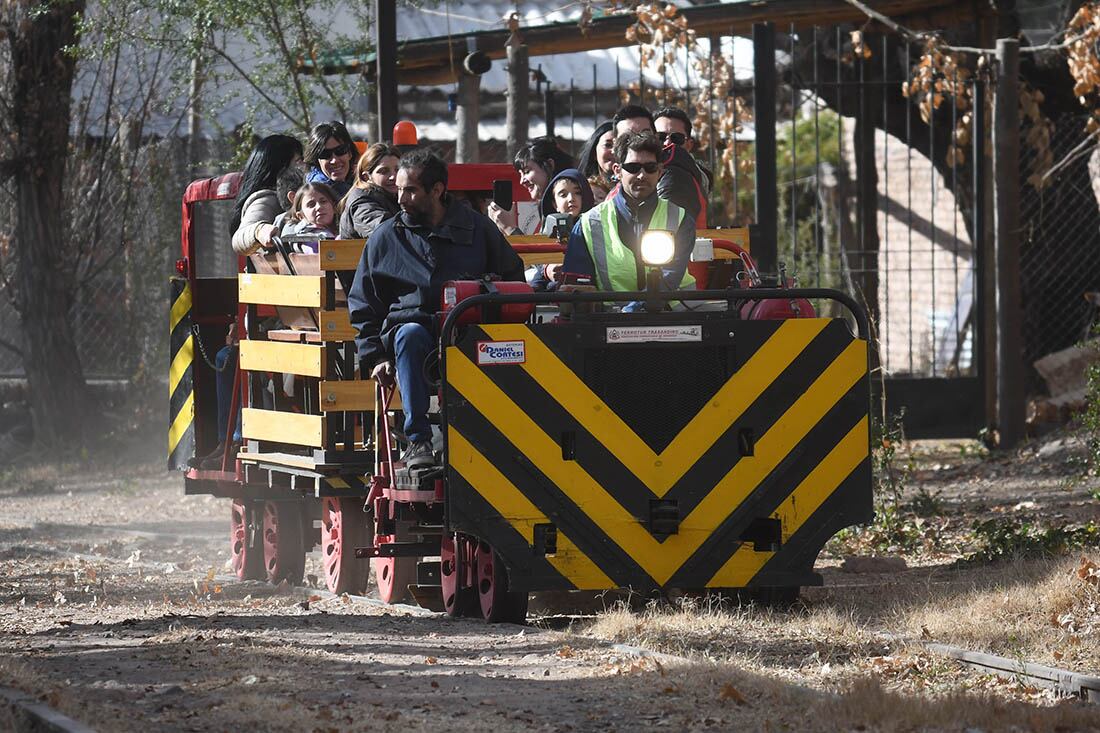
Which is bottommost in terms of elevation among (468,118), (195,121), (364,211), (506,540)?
(506,540)

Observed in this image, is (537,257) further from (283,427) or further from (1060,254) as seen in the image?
(1060,254)

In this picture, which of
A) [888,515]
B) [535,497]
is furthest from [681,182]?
[888,515]

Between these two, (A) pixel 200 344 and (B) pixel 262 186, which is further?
(A) pixel 200 344

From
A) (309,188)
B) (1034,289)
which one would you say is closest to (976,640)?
(309,188)

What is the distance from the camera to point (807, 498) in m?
8.07

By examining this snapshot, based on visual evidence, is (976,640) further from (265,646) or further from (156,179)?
(156,179)

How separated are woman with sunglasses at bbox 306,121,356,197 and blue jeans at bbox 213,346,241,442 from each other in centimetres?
118

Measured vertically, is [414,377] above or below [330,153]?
below

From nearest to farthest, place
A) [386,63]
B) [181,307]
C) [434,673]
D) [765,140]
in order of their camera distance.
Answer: [434,673] → [181,307] → [386,63] → [765,140]

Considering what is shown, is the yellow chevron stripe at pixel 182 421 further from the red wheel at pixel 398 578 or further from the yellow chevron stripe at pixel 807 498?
the yellow chevron stripe at pixel 807 498

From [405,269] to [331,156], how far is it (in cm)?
233

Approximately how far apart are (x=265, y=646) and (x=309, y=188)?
3369mm

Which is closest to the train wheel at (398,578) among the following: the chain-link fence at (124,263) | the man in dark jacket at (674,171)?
the man in dark jacket at (674,171)

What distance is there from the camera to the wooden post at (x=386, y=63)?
13406 millimetres
